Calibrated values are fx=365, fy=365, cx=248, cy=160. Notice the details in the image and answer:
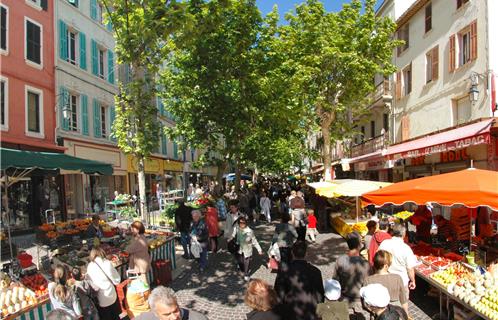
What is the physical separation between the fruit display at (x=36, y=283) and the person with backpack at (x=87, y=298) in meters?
0.82

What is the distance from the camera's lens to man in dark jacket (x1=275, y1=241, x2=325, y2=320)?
4.27 m

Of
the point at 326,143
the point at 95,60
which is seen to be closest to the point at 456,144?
the point at 326,143

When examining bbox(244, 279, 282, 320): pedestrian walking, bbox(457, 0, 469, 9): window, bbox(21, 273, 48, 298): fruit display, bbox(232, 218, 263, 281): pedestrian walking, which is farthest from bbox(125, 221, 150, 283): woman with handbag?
bbox(457, 0, 469, 9): window

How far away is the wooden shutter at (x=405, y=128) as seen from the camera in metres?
20.0

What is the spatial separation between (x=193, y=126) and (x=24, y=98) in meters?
7.14

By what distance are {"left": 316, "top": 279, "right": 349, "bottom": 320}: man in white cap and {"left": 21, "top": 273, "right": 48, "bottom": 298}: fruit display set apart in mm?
4293

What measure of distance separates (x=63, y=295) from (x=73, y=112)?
632 inches

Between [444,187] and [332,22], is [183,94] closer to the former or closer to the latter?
[332,22]

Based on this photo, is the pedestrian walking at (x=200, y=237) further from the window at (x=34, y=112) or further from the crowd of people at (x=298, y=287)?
the window at (x=34, y=112)

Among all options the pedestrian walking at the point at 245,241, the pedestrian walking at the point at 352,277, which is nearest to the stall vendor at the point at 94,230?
the pedestrian walking at the point at 245,241

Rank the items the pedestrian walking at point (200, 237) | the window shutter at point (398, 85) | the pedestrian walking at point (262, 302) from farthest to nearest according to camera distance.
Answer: the window shutter at point (398, 85) → the pedestrian walking at point (200, 237) → the pedestrian walking at point (262, 302)

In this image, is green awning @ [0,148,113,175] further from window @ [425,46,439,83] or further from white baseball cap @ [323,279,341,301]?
window @ [425,46,439,83]

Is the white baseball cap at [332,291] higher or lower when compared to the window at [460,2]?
lower

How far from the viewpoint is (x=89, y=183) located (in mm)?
19922
